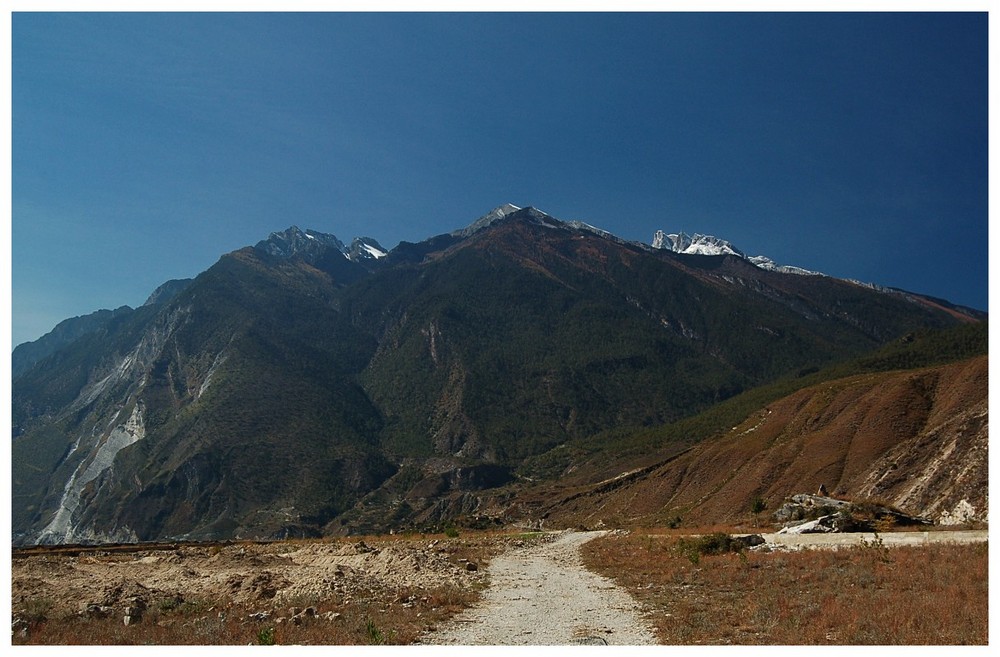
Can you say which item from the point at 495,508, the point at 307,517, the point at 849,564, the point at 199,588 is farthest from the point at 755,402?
the point at 199,588

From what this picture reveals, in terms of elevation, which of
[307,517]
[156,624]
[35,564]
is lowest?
[307,517]

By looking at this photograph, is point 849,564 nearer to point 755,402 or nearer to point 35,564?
point 35,564

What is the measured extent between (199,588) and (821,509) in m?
40.4

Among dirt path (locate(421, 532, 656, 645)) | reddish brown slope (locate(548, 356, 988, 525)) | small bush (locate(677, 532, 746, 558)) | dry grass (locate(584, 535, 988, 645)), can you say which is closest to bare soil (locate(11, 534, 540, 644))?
dirt path (locate(421, 532, 656, 645))

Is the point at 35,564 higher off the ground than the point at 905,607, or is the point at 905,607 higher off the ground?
the point at 905,607

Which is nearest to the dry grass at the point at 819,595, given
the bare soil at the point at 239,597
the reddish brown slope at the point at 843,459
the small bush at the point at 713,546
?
the small bush at the point at 713,546

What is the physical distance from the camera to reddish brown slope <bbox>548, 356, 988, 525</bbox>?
159ft

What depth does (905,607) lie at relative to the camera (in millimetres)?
13992

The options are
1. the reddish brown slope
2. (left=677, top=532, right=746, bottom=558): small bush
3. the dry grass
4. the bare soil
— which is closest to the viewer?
the dry grass

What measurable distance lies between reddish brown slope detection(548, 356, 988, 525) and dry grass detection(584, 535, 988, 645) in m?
22.8

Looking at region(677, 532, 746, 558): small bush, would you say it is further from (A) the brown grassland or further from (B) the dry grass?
(A) the brown grassland

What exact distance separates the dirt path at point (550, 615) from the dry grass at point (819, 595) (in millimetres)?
793

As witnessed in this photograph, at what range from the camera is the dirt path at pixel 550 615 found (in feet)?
45.6

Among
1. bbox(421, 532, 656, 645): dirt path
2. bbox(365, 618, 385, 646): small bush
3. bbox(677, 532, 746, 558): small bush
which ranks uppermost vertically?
bbox(365, 618, 385, 646): small bush
